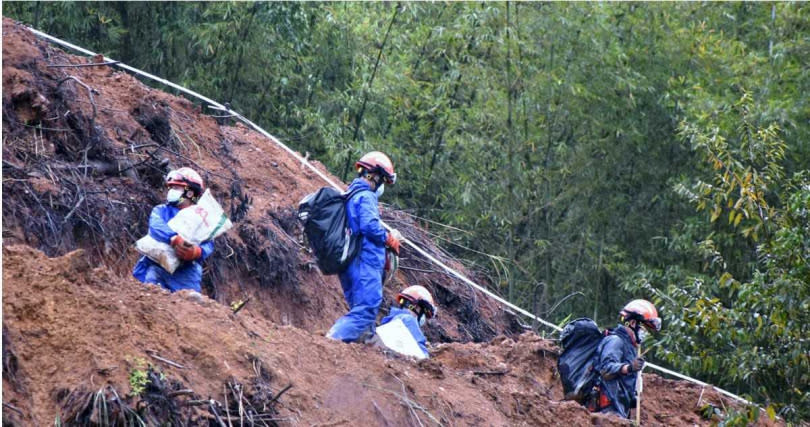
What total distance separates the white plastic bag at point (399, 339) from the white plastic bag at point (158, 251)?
5.65 ft

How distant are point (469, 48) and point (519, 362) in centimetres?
765

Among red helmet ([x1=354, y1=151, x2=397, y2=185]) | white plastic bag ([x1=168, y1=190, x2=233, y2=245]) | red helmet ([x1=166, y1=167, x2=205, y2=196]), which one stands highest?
red helmet ([x1=354, y1=151, x2=397, y2=185])

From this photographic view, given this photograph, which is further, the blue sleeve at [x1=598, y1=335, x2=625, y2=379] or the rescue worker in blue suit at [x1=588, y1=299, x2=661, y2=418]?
the rescue worker in blue suit at [x1=588, y1=299, x2=661, y2=418]

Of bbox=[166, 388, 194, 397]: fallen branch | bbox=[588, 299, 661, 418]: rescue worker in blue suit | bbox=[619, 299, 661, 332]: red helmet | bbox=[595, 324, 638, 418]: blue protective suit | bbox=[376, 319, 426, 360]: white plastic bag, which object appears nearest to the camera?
bbox=[166, 388, 194, 397]: fallen branch

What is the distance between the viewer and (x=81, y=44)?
56.9 ft

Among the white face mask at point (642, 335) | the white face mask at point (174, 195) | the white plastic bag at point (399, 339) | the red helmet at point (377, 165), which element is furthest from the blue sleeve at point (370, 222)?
the white face mask at point (642, 335)

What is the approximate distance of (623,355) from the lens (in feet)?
29.9

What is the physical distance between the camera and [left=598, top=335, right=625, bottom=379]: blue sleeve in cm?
894

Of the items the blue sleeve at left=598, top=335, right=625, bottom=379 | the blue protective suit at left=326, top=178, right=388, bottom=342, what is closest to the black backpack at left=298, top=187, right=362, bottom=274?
the blue protective suit at left=326, top=178, right=388, bottom=342

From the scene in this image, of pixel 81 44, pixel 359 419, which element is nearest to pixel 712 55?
pixel 81 44

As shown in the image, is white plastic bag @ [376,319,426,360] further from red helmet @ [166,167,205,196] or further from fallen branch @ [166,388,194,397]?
fallen branch @ [166,388,194,397]

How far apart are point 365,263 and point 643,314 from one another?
7.87ft

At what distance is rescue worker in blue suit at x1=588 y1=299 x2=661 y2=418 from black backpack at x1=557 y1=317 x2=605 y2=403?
97mm

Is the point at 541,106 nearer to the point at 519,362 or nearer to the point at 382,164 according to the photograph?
the point at 519,362
